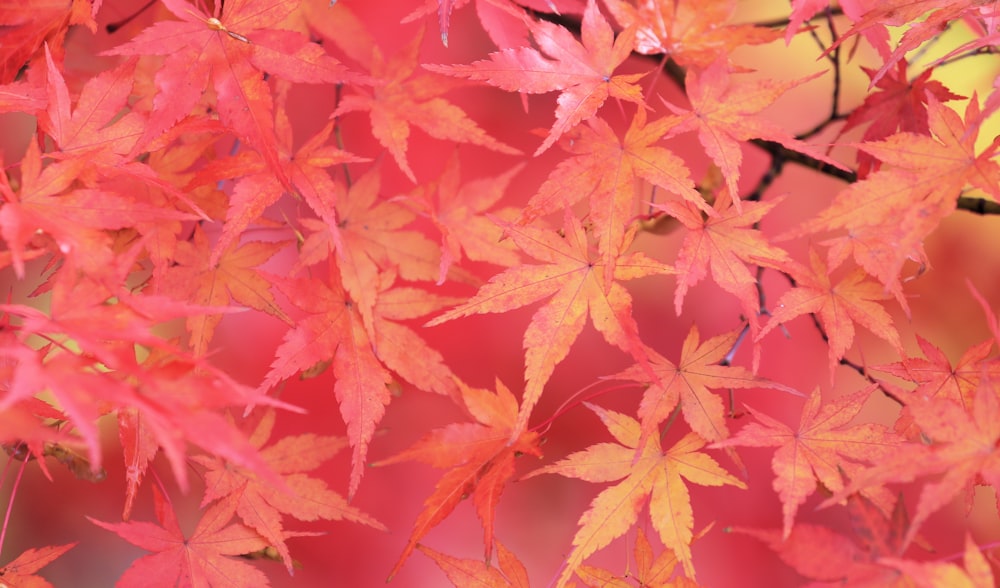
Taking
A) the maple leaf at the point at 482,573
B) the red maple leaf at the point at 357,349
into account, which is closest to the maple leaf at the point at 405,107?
the red maple leaf at the point at 357,349

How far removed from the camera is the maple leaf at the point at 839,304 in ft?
2.07

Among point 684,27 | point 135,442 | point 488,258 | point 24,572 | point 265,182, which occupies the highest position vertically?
point 684,27

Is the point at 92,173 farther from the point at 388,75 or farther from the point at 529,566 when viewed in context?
the point at 529,566

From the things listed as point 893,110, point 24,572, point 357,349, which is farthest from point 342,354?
point 893,110

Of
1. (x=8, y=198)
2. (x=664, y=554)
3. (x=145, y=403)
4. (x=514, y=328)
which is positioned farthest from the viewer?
(x=514, y=328)

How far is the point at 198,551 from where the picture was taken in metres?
0.69

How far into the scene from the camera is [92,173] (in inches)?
22.5

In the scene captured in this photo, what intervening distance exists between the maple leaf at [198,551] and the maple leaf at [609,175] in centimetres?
40

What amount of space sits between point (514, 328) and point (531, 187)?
0.80 feet

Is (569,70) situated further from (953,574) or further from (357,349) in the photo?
(953,574)

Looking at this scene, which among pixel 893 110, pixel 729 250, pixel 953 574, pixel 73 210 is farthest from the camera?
pixel 893 110

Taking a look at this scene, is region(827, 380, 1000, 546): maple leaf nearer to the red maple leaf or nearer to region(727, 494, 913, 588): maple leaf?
region(727, 494, 913, 588): maple leaf

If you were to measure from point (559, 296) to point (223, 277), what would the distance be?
1.00ft

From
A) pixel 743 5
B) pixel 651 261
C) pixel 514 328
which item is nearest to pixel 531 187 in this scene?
pixel 514 328
